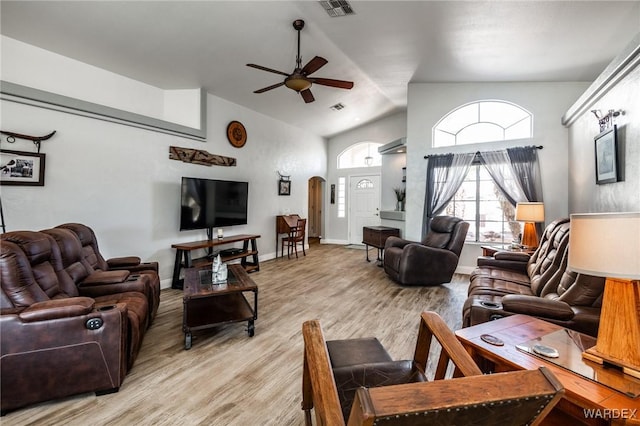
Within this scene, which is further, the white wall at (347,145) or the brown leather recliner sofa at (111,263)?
the white wall at (347,145)

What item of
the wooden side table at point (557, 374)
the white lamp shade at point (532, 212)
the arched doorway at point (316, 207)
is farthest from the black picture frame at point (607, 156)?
the arched doorway at point (316, 207)

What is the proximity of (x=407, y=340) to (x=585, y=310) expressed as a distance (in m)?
1.34

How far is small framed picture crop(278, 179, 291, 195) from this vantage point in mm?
6674

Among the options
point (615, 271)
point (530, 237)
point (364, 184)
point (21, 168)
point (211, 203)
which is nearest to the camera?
point (615, 271)

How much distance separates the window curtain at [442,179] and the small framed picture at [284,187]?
3087 millimetres

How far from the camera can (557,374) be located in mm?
1274

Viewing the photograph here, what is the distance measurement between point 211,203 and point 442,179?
13.0 ft

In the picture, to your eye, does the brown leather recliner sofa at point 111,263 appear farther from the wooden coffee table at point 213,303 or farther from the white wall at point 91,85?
the white wall at point 91,85

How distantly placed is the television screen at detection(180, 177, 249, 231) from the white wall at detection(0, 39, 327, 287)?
0.26 meters

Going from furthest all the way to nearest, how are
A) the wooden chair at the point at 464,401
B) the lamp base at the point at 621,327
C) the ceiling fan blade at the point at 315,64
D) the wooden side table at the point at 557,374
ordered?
1. the ceiling fan blade at the point at 315,64
2. the lamp base at the point at 621,327
3. the wooden side table at the point at 557,374
4. the wooden chair at the point at 464,401

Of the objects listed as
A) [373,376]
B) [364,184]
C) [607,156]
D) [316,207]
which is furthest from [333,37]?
[316,207]

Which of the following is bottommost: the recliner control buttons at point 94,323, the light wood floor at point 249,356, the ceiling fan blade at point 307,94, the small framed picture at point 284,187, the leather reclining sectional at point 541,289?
the light wood floor at point 249,356

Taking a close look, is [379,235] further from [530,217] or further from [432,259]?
[530,217]

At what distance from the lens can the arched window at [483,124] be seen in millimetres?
4840
